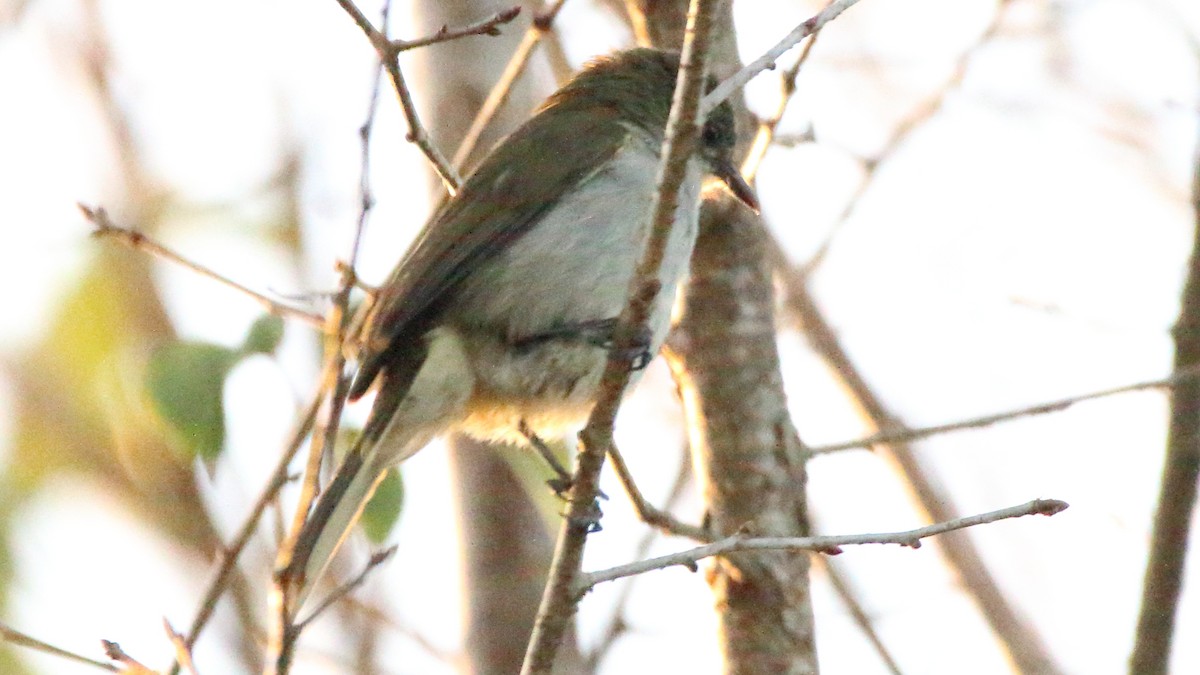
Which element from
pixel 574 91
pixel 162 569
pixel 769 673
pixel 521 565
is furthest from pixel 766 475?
pixel 162 569

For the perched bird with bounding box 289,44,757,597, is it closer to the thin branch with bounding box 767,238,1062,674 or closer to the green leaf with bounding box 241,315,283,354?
the green leaf with bounding box 241,315,283,354

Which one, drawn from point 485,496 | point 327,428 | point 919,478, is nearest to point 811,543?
point 327,428

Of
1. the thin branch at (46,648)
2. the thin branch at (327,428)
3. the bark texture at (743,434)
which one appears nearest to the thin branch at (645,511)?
the bark texture at (743,434)

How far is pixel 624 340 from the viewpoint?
274cm

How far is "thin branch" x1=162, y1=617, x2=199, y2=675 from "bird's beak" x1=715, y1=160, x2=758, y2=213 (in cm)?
235

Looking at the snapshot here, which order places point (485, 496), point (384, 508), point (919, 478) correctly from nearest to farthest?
point (384, 508)
point (485, 496)
point (919, 478)

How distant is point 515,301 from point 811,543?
1444 millimetres

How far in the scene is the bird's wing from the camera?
13.4 ft

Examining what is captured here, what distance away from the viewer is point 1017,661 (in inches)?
196

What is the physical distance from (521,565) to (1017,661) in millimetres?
1784

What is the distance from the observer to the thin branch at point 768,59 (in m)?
2.81

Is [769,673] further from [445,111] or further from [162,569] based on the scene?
[162,569]

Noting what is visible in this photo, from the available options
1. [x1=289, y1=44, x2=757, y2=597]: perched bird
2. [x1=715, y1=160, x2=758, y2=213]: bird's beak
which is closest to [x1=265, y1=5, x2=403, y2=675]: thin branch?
[x1=289, y1=44, x2=757, y2=597]: perched bird

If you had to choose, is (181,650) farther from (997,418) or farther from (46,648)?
(997,418)
